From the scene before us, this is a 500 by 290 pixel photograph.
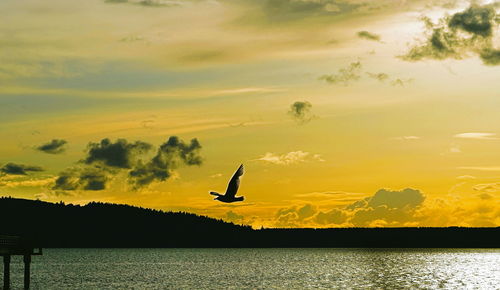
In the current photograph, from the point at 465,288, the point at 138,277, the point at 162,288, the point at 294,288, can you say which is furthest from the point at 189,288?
the point at 465,288

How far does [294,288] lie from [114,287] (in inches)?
893

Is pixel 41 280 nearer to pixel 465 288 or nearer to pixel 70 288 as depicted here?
pixel 70 288

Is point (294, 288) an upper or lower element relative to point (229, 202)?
lower

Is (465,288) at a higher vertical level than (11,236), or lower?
lower

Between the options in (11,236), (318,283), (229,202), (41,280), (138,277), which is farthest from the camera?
(138,277)

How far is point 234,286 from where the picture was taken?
104938 millimetres

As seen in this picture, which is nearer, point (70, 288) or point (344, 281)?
point (70, 288)

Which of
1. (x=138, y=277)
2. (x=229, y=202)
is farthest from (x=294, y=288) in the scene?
(x=229, y=202)

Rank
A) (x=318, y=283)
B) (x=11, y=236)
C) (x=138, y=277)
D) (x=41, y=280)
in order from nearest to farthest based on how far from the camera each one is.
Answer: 1. (x=11, y=236)
2. (x=318, y=283)
3. (x=41, y=280)
4. (x=138, y=277)

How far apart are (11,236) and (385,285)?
165ft

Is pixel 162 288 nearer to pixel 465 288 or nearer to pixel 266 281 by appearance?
pixel 266 281

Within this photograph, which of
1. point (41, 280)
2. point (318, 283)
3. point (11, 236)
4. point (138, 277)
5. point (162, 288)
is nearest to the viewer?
point (11, 236)

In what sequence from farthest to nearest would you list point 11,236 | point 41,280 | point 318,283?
point 41,280 → point 318,283 → point 11,236

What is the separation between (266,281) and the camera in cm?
11512
